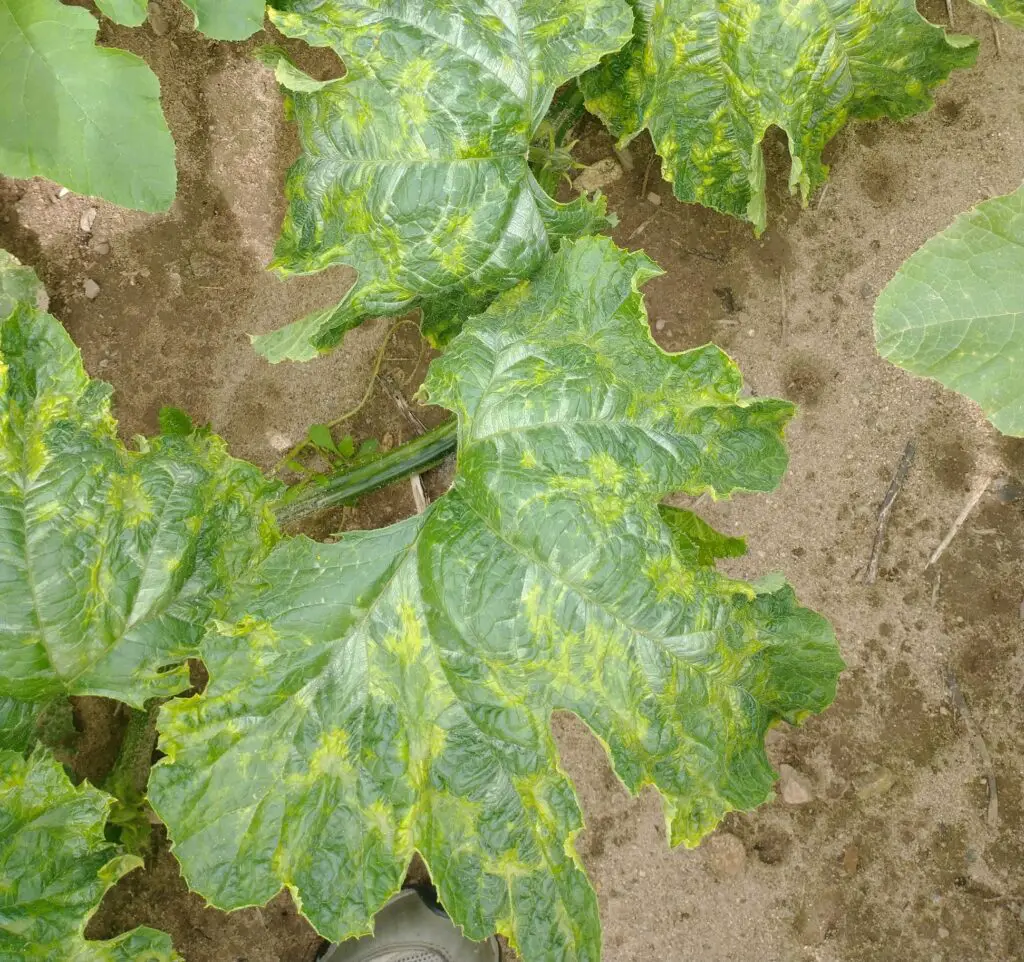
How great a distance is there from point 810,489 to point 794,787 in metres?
1.10

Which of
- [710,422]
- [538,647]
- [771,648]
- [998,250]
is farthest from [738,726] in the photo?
[998,250]

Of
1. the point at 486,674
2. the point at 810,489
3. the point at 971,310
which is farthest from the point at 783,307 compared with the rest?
the point at 486,674

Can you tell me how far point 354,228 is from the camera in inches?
97.2

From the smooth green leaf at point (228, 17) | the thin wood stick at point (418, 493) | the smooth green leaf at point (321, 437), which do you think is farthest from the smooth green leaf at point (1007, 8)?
the smooth green leaf at point (321, 437)

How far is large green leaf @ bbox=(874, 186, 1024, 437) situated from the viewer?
2.10m

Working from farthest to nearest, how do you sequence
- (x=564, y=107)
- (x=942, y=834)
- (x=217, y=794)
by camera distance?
1. (x=942, y=834)
2. (x=564, y=107)
3. (x=217, y=794)

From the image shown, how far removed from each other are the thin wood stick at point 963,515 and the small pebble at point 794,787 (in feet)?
2.96

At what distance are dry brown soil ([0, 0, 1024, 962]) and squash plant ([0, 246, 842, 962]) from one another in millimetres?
1080

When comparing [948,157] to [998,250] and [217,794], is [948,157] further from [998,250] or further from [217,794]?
[217,794]

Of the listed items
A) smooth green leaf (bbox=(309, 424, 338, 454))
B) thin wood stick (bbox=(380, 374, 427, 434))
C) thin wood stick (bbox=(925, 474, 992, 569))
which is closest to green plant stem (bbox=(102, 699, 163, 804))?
smooth green leaf (bbox=(309, 424, 338, 454))

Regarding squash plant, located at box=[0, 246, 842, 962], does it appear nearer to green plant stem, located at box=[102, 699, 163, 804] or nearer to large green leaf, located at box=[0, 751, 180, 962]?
large green leaf, located at box=[0, 751, 180, 962]

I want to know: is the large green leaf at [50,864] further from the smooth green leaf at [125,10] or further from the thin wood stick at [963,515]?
the thin wood stick at [963,515]

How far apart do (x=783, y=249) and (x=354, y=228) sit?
173 centimetres

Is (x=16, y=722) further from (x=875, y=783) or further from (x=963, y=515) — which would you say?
(x=963, y=515)
